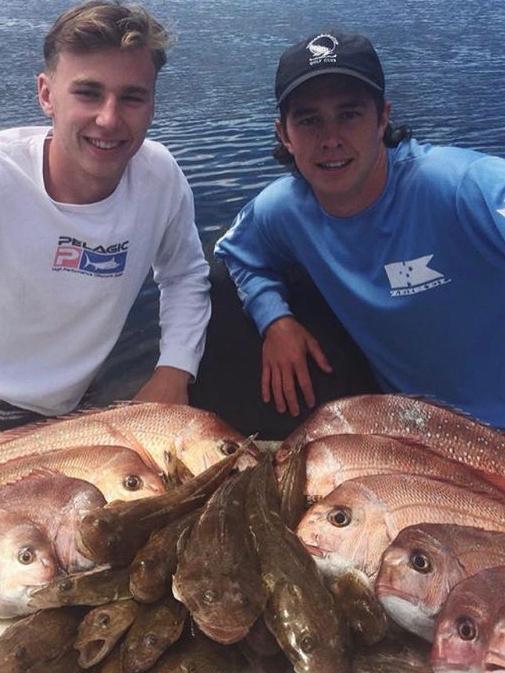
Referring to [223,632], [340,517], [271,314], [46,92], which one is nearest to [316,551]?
[340,517]

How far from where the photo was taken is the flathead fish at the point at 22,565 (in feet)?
6.18

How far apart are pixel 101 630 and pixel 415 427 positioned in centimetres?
133

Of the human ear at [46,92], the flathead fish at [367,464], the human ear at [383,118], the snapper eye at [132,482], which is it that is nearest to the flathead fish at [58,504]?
the snapper eye at [132,482]

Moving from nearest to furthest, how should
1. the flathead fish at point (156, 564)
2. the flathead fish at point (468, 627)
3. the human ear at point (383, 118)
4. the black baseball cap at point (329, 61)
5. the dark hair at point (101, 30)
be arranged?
the flathead fish at point (468, 627), the flathead fish at point (156, 564), the black baseball cap at point (329, 61), the dark hair at point (101, 30), the human ear at point (383, 118)

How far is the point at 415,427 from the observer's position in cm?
262

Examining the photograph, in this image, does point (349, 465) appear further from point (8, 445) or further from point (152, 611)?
point (8, 445)

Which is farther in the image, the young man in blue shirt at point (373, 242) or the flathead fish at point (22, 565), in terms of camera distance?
the young man in blue shirt at point (373, 242)

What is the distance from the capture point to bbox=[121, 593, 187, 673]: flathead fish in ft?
5.51

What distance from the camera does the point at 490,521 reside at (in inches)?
79.4

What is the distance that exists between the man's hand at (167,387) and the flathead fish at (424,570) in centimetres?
177

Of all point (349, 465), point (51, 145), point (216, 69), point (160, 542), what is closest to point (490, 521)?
point (349, 465)

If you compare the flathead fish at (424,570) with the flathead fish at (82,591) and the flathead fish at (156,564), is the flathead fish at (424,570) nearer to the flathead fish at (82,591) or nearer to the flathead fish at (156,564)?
the flathead fish at (156,564)

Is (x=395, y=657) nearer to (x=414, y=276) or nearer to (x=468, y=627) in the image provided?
(x=468, y=627)

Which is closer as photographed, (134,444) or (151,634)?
(151,634)
